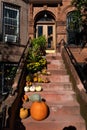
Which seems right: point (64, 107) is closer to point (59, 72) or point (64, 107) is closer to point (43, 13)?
point (59, 72)

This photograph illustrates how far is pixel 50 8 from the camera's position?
22.2 meters

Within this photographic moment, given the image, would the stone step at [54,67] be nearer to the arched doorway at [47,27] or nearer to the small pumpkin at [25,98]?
the small pumpkin at [25,98]

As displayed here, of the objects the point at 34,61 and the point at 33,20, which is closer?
the point at 34,61

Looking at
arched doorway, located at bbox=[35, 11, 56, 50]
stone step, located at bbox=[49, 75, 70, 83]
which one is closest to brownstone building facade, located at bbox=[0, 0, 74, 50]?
arched doorway, located at bbox=[35, 11, 56, 50]

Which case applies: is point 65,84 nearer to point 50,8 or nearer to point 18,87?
point 18,87

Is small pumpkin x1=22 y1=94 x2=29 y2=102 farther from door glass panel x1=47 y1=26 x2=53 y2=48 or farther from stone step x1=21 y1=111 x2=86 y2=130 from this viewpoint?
door glass panel x1=47 y1=26 x2=53 y2=48

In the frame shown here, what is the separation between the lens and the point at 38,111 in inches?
381

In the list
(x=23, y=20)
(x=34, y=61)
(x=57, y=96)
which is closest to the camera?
(x=57, y=96)

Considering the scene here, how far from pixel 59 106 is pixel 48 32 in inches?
526

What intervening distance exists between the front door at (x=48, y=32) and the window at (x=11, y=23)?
8.52ft

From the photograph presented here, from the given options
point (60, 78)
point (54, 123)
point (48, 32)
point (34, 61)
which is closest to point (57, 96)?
point (60, 78)

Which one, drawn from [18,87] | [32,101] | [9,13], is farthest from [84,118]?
[9,13]

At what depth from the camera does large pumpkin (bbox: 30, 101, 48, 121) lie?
9.72 meters

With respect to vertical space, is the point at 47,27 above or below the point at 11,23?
below
